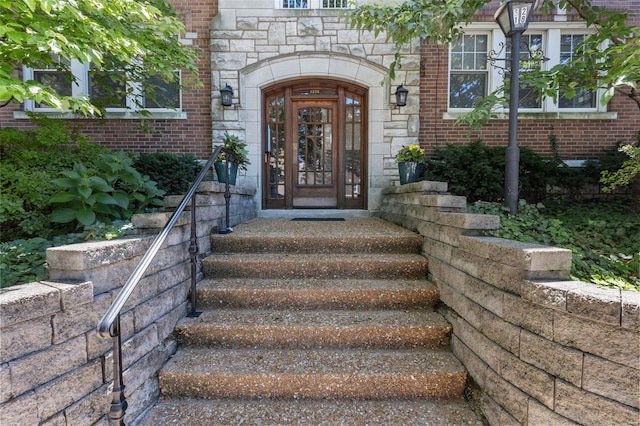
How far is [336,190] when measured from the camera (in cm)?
569

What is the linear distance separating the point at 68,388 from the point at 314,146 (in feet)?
15.7

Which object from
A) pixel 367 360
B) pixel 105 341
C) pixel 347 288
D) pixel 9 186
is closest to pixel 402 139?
pixel 347 288

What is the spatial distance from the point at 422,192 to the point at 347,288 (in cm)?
157

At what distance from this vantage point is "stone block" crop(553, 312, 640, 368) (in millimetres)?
1326

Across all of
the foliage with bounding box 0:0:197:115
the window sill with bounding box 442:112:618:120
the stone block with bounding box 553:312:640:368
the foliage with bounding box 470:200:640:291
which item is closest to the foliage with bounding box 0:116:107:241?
the foliage with bounding box 0:0:197:115

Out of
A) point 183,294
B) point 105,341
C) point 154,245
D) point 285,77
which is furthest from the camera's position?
point 285,77

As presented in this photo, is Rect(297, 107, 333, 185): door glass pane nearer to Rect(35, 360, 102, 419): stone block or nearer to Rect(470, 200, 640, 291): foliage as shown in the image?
Rect(470, 200, 640, 291): foliage

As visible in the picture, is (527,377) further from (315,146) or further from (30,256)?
(315,146)

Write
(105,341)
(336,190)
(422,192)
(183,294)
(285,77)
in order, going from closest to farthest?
1. (105,341)
2. (183,294)
3. (422,192)
4. (285,77)
5. (336,190)

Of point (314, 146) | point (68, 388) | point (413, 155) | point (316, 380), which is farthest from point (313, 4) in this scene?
point (68, 388)

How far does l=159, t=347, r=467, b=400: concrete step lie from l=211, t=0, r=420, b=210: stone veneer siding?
3.65 metres

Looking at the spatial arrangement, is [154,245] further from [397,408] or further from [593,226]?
[593,226]

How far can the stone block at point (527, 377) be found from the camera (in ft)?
5.07

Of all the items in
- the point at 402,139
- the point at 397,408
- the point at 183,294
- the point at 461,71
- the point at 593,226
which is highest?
the point at 461,71
